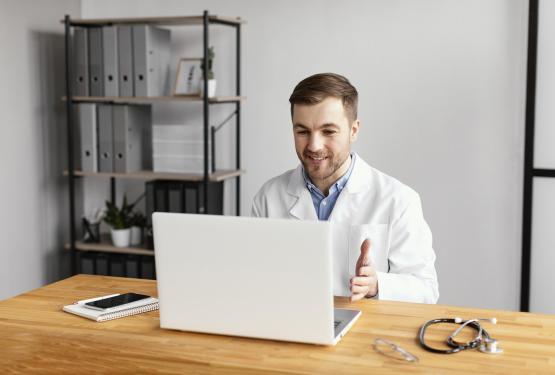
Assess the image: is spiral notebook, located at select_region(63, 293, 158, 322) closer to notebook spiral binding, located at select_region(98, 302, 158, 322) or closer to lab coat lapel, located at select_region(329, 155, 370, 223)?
notebook spiral binding, located at select_region(98, 302, 158, 322)

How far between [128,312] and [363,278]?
604mm

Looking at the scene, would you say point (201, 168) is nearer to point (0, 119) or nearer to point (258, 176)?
point (258, 176)

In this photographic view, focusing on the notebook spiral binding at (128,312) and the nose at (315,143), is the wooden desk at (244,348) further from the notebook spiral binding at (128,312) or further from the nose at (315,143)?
the nose at (315,143)

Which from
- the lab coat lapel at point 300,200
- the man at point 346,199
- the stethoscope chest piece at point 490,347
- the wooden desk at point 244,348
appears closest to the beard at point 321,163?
the man at point 346,199

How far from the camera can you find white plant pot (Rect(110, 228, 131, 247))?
4.11m

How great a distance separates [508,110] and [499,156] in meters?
0.23

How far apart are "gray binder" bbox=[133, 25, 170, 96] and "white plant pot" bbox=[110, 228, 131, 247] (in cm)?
76

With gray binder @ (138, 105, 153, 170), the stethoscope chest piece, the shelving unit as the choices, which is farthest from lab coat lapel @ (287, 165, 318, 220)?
gray binder @ (138, 105, 153, 170)

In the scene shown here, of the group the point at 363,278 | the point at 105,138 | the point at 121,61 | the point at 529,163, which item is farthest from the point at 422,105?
the point at 363,278

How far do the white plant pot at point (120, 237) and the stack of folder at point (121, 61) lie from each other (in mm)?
744

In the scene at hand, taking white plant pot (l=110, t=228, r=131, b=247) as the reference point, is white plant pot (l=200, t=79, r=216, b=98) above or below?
above

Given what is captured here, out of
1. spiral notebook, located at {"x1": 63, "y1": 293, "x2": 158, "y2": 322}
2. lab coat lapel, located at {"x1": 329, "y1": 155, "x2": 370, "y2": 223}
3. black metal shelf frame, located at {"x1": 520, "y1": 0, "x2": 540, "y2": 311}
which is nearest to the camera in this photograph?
spiral notebook, located at {"x1": 63, "y1": 293, "x2": 158, "y2": 322}

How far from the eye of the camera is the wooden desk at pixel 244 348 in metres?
1.49

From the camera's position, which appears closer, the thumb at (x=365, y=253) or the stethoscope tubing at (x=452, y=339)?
the stethoscope tubing at (x=452, y=339)
